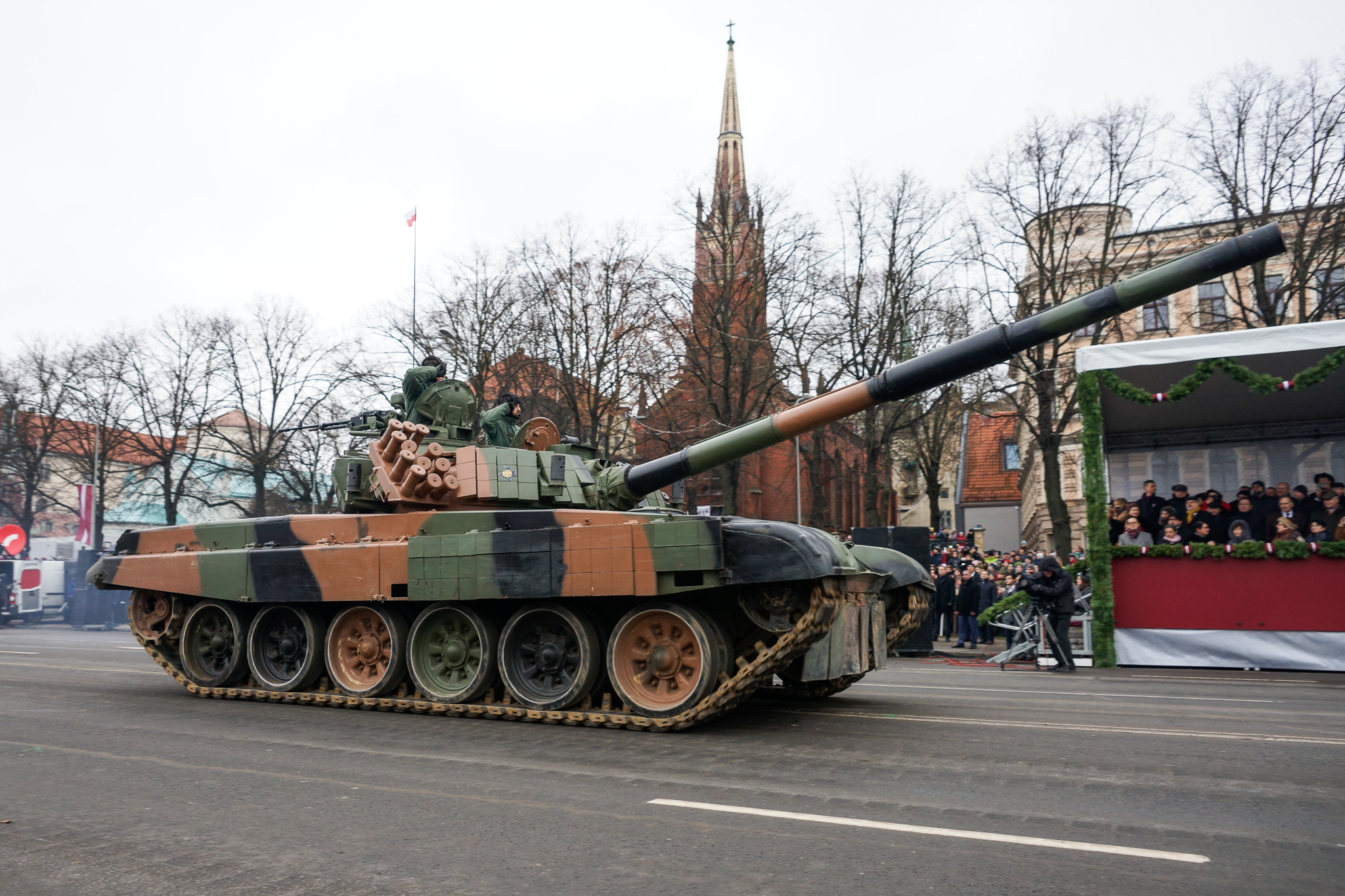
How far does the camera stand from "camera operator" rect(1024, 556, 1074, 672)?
1541 cm

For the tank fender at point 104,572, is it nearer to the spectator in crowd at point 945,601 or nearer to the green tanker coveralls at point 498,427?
the green tanker coveralls at point 498,427

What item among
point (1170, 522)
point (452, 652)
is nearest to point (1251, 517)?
point (1170, 522)

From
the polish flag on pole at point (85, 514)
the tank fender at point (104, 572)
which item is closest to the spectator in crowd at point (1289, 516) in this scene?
the tank fender at point (104, 572)

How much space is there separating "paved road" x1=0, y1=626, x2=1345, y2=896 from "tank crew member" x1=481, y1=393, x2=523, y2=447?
11.0 feet

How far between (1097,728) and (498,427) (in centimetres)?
688

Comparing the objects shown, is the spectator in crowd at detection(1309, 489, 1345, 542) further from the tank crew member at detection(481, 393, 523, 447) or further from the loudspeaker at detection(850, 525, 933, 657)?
the tank crew member at detection(481, 393, 523, 447)

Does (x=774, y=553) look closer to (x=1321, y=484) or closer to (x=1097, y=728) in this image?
(x=1097, y=728)

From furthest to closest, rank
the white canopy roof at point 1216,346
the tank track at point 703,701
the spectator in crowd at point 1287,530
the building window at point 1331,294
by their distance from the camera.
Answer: the building window at point 1331,294, the spectator in crowd at point 1287,530, the white canopy roof at point 1216,346, the tank track at point 703,701

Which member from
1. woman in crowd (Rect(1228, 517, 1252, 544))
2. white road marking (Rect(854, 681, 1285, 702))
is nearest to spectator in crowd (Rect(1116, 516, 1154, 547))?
woman in crowd (Rect(1228, 517, 1252, 544))

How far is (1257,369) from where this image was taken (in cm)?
1486

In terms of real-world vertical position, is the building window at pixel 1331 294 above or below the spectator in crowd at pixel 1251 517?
above

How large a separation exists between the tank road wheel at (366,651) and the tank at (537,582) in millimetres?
21

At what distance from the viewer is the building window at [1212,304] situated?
25.0 metres

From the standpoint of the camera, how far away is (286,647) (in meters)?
11.3
